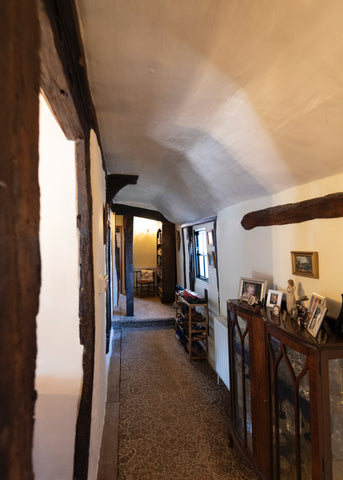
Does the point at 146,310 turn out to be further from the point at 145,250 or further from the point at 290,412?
the point at 290,412

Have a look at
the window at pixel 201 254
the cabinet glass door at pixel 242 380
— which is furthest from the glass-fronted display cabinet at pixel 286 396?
the window at pixel 201 254

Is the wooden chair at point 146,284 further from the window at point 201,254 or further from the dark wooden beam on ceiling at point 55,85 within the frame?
the dark wooden beam on ceiling at point 55,85

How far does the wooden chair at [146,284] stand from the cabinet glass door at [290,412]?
5161 millimetres

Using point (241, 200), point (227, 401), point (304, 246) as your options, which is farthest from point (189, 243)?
point (304, 246)

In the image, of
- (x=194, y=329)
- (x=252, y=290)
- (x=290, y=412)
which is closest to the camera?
(x=290, y=412)

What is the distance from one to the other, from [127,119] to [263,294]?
1.47m

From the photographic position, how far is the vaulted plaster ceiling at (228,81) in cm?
77

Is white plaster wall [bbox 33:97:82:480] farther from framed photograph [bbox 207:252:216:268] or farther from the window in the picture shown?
the window

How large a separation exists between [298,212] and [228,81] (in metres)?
0.90

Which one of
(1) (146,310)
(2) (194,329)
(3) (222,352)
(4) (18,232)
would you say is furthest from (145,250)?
(4) (18,232)

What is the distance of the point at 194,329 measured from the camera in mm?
3230

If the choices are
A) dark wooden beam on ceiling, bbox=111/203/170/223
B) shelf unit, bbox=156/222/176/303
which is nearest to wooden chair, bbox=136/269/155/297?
shelf unit, bbox=156/222/176/303

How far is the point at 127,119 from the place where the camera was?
4.92ft

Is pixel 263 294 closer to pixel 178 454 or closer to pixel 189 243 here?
pixel 178 454
